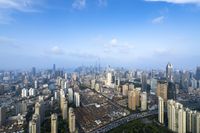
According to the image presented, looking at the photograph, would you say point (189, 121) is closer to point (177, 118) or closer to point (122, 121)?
point (177, 118)

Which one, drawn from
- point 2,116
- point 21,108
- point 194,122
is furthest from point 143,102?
point 2,116

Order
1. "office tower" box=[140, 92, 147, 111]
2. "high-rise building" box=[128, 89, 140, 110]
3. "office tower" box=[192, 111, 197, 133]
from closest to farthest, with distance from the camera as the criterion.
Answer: "office tower" box=[192, 111, 197, 133] < "office tower" box=[140, 92, 147, 111] < "high-rise building" box=[128, 89, 140, 110]

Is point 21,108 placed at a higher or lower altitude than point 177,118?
lower

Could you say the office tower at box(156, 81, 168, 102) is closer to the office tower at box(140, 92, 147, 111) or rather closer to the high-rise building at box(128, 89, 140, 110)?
the office tower at box(140, 92, 147, 111)

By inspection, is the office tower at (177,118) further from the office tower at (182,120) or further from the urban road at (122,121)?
the urban road at (122,121)

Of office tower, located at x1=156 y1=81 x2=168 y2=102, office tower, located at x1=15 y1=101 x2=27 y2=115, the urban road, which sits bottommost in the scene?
the urban road

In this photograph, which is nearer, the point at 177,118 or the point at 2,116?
the point at 177,118

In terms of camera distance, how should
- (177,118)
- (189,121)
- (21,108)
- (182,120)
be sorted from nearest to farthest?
(182,120), (189,121), (177,118), (21,108)

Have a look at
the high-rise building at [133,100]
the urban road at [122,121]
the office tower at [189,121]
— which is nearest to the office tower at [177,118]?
the office tower at [189,121]

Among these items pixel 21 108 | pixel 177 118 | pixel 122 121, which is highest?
pixel 177 118

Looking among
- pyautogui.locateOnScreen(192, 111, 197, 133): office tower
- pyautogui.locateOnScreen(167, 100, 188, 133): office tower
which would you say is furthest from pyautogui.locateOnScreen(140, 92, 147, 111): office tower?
pyautogui.locateOnScreen(192, 111, 197, 133): office tower

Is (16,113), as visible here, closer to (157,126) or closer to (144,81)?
(157,126)
